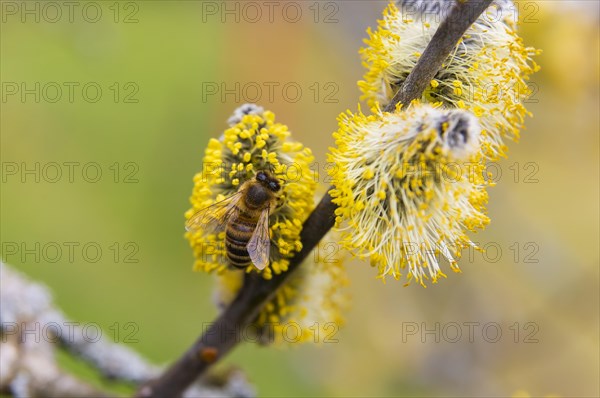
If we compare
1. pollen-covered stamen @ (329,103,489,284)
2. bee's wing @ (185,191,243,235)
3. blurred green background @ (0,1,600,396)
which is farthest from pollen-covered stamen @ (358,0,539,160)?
blurred green background @ (0,1,600,396)

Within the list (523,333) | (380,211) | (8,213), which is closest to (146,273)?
(8,213)

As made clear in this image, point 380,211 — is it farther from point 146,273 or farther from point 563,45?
point 146,273

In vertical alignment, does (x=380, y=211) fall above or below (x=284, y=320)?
above

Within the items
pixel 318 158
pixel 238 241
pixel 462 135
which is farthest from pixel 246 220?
pixel 318 158

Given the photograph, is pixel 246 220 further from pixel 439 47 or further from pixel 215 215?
pixel 439 47

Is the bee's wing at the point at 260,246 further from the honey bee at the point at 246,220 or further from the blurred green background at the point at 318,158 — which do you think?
the blurred green background at the point at 318,158

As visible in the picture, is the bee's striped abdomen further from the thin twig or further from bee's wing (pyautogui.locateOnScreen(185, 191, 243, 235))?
the thin twig
